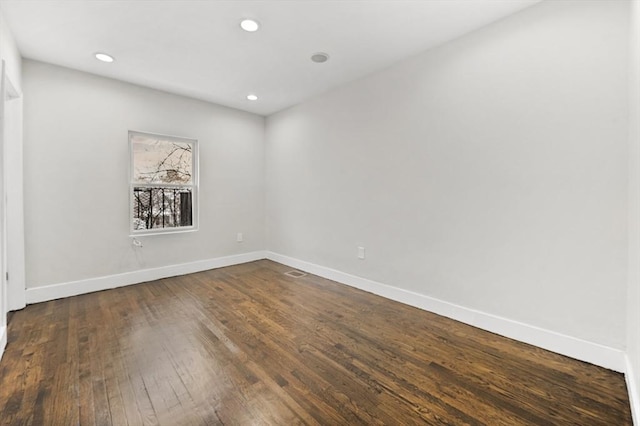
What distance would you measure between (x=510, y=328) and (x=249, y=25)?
3.31m

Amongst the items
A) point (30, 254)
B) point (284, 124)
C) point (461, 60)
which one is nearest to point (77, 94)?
point (30, 254)

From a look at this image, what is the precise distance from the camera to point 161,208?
3.95 meters

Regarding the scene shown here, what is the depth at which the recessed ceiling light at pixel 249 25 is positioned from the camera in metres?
2.34

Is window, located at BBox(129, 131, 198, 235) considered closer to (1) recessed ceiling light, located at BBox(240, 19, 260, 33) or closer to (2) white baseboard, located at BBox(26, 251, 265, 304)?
(2) white baseboard, located at BBox(26, 251, 265, 304)

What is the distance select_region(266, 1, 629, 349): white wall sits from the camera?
1.92 m

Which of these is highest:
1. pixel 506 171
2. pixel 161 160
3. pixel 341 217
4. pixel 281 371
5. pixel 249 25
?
pixel 249 25

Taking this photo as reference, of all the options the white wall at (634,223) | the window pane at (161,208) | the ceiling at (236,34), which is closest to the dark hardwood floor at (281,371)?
the white wall at (634,223)

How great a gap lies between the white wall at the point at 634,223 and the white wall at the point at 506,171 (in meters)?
0.12

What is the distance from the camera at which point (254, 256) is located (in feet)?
16.3

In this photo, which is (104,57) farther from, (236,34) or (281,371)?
(281,371)

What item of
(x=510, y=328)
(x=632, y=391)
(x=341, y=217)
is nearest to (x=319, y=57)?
(x=341, y=217)

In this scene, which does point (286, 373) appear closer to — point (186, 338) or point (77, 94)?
point (186, 338)

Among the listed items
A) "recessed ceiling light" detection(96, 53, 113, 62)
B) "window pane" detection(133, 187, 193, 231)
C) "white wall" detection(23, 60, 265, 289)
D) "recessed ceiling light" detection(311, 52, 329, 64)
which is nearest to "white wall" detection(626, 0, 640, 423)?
"recessed ceiling light" detection(311, 52, 329, 64)

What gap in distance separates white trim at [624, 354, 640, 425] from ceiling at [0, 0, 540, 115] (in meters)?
2.56
